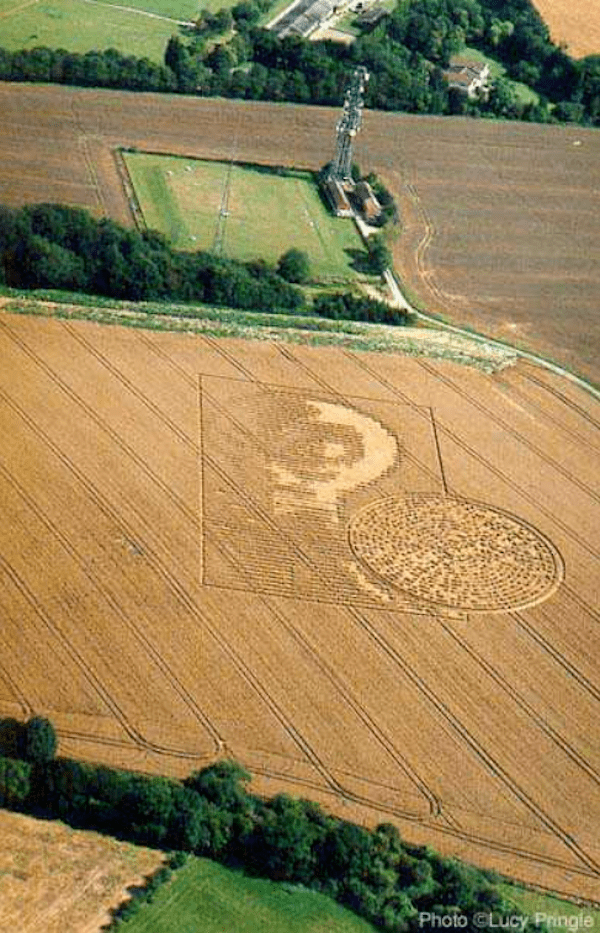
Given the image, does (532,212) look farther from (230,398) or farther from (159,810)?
(159,810)

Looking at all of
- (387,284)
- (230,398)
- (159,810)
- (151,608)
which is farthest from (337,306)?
(159,810)

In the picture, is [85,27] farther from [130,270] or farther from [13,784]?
[13,784]

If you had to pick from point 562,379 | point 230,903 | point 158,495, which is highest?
point 562,379

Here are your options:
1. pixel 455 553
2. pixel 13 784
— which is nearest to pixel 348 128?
pixel 455 553

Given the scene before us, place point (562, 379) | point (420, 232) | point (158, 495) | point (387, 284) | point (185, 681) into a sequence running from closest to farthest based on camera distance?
1. point (185, 681)
2. point (158, 495)
3. point (562, 379)
4. point (387, 284)
5. point (420, 232)

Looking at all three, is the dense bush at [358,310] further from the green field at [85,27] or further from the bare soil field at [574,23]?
the bare soil field at [574,23]

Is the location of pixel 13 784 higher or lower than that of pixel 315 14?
lower

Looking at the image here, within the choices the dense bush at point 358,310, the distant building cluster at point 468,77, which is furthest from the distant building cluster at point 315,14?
the dense bush at point 358,310
